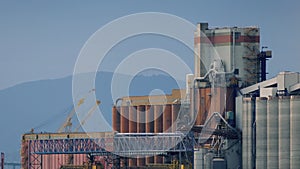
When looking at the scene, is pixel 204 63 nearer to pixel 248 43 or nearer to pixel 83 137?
pixel 248 43

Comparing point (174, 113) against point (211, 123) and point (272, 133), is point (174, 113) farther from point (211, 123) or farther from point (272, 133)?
point (272, 133)

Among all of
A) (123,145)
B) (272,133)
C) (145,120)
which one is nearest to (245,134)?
(272,133)

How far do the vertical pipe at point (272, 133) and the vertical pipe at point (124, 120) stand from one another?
31.3 m

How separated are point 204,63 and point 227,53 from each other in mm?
3880

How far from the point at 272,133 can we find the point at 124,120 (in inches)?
1278

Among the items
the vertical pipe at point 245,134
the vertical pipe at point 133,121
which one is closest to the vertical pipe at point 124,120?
the vertical pipe at point 133,121

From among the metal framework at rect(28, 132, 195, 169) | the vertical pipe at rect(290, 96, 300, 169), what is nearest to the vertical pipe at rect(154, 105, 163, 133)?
the metal framework at rect(28, 132, 195, 169)

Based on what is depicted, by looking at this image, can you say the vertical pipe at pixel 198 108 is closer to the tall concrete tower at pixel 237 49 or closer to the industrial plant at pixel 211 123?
the industrial plant at pixel 211 123

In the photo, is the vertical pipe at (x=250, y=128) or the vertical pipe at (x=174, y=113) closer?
the vertical pipe at (x=250, y=128)

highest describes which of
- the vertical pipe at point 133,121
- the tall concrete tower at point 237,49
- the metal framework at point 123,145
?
the tall concrete tower at point 237,49

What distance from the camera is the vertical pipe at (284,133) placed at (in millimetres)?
113812

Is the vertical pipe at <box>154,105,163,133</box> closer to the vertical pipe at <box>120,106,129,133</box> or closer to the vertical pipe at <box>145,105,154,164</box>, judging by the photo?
the vertical pipe at <box>145,105,154,164</box>

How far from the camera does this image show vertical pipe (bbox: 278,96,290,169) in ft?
373

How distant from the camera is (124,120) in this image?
14450 centimetres
